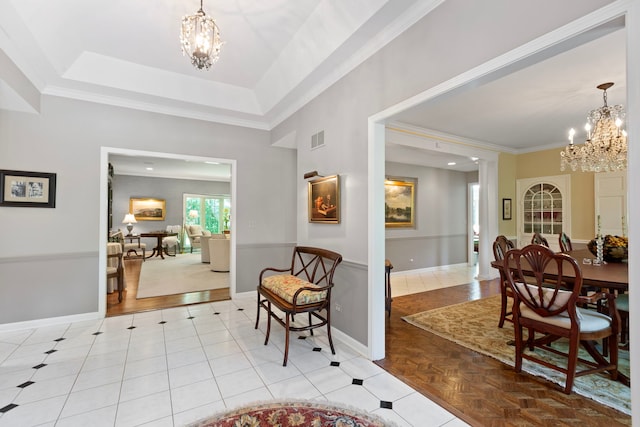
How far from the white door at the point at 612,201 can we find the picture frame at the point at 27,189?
26.7 feet

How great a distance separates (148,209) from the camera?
9766 mm

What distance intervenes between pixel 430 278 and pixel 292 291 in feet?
14.4

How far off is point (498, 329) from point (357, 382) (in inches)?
81.4

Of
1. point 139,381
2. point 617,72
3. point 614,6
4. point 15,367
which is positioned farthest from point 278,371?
point 617,72

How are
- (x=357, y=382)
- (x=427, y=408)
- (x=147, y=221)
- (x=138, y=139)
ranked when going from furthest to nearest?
(x=147, y=221)
(x=138, y=139)
(x=357, y=382)
(x=427, y=408)

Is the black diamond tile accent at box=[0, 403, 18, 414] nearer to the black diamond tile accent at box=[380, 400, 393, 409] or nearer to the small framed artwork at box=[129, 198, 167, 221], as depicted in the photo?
the black diamond tile accent at box=[380, 400, 393, 409]

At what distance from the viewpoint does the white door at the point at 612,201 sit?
4.88 metres

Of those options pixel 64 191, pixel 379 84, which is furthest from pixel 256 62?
pixel 64 191

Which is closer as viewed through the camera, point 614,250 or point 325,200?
point 614,250

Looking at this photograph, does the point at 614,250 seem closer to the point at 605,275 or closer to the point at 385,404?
the point at 605,275

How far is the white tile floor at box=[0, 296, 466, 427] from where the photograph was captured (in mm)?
1938

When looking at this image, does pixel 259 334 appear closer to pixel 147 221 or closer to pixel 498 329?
pixel 498 329

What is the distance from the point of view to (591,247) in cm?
353

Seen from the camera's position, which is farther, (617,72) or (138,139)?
(138,139)
